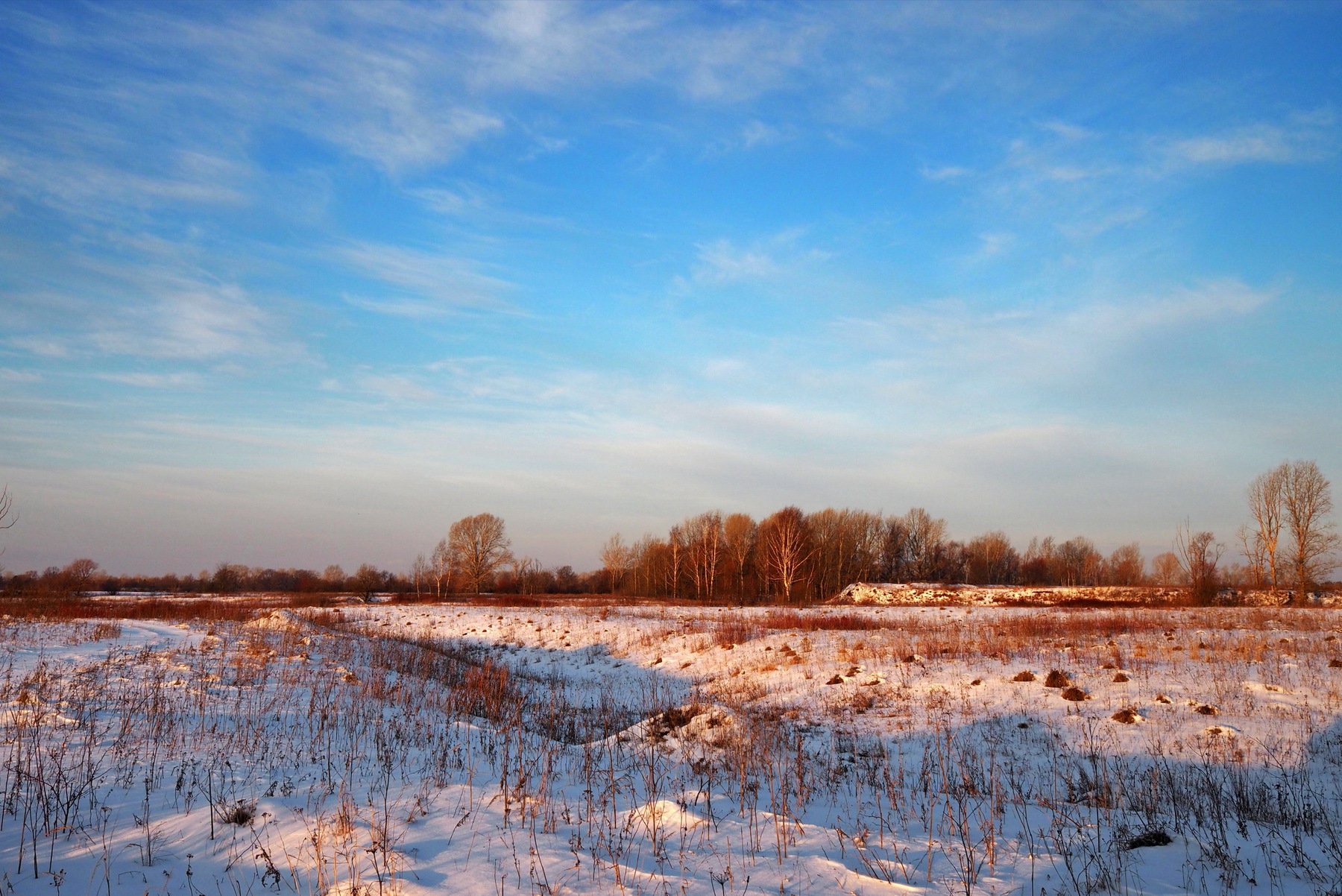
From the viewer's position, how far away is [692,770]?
27.9 ft

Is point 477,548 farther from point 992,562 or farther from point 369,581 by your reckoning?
point 992,562

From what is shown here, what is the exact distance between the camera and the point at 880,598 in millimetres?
48844

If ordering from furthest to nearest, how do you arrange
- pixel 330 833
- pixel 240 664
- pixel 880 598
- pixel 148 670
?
pixel 880 598 → pixel 240 664 → pixel 148 670 → pixel 330 833

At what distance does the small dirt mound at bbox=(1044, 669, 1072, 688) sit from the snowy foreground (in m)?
0.11

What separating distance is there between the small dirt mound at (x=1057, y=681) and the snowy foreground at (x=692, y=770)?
0.11 meters

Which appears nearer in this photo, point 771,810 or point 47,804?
point 47,804

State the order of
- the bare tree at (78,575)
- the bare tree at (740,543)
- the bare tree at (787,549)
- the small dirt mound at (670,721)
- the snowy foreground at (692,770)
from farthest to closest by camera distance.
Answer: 1. the bare tree at (740,543)
2. the bare tree at (787,549)
3. the bare tree at (78,575)
4. the small dirt mound at (670,721)
5. the snowy foreground at (692,770)

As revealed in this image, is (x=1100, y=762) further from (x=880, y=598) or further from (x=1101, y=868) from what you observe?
(x=880, y=598)

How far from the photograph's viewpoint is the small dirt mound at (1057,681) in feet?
41.0

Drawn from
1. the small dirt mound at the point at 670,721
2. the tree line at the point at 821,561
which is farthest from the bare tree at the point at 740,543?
the small dirt mound at the point at 670,721

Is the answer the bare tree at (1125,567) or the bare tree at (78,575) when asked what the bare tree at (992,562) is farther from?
the bare tree at (78,575)

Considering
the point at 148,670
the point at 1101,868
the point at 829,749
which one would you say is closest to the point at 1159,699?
the point at 829,749

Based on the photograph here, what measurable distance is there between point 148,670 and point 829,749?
39.4 ft

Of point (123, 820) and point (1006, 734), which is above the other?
point (123, 820)
